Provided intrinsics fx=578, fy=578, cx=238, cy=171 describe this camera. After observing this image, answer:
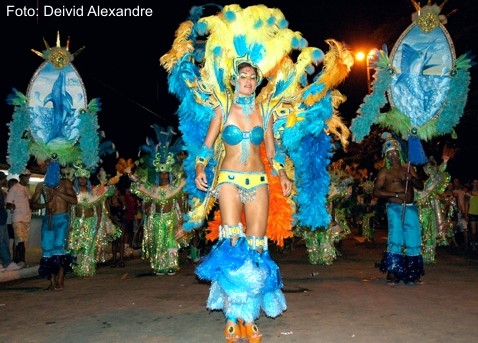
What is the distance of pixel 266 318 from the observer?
5855 mm

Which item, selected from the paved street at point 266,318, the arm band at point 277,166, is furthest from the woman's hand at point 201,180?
the paved street at point 266,318

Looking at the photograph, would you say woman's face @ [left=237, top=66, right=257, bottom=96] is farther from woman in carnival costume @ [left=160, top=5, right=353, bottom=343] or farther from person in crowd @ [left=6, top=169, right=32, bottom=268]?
person in crowd @ [left=6, top=169, right=32, bottom=268]

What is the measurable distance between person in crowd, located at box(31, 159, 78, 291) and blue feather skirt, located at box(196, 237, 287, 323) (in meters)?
3.96

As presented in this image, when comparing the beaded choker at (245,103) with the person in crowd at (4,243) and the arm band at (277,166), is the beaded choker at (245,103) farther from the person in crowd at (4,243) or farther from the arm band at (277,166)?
the person in crowd at (4,243)

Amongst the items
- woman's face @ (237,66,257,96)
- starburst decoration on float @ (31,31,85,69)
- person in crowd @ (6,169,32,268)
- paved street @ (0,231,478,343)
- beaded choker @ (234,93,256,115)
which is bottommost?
paved street @ (0,231,478,343)

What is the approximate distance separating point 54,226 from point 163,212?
242 centimetres

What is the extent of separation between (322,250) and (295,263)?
2.25 ft

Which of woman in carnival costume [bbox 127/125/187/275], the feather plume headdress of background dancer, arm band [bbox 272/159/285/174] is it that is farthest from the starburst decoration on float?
arm band [bbox 272/159/285/174]

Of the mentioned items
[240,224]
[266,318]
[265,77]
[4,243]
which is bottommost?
[266,318]

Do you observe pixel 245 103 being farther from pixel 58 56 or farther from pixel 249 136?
pixel 58 56

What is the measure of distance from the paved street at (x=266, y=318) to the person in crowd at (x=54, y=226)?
0.32 metres

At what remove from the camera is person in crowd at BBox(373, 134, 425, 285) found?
7.92 m

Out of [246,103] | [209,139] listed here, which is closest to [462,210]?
[246,103]

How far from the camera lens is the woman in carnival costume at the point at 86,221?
32.9ft
